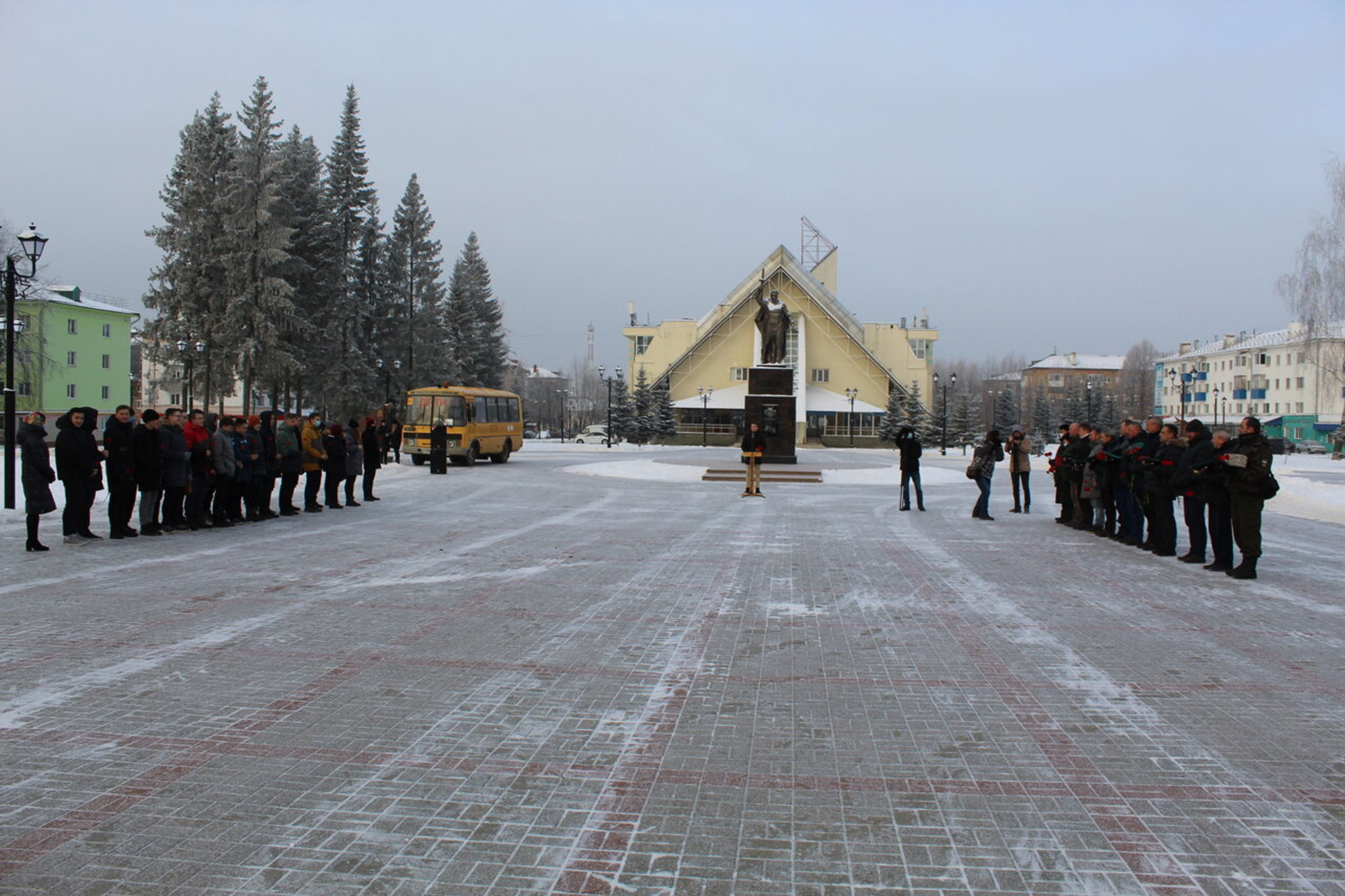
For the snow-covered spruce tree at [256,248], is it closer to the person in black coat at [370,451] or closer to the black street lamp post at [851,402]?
the person in black coat at [370,451]

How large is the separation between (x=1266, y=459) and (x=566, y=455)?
35.6 m

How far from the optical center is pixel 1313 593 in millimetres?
8906

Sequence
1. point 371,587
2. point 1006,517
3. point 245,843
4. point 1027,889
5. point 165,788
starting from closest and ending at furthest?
point 1027,889
point 245,843
point 165,788
point 371,587
point 1006,517

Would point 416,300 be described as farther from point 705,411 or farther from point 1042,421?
point 1042,421

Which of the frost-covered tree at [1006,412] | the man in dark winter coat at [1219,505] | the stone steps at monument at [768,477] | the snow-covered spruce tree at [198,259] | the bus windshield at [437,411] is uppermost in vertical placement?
the snow-covered spruce tree at [198,259]

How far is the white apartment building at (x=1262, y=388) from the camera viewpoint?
265ft

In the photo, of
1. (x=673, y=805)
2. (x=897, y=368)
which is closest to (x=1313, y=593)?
(x=673, y=805)

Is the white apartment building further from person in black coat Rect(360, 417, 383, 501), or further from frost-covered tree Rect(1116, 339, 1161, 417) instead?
person in black coat Rect(360, 417, 383, 501)

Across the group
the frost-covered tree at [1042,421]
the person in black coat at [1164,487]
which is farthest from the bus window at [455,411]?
the frost-covered tree at [1042,421]

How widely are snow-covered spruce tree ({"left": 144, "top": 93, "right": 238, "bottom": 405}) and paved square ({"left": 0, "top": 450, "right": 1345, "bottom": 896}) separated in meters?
33.8

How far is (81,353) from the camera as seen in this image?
205 ft

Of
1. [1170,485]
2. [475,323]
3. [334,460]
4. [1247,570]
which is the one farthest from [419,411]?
[475,323]

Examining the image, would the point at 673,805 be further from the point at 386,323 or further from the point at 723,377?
the point at 723,377

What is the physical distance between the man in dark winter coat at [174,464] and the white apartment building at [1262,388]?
230 feet
